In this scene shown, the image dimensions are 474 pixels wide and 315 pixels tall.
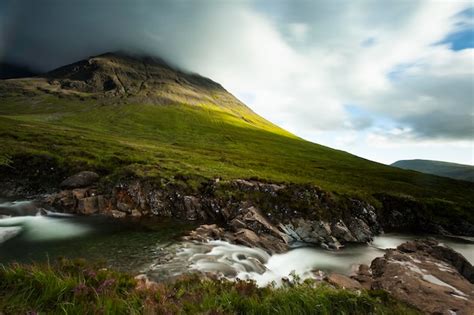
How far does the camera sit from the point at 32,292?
7383mm

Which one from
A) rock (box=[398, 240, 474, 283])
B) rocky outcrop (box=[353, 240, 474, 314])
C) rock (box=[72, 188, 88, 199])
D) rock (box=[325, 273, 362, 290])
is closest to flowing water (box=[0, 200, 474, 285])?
rock (box=[72, 188, 88, 199])

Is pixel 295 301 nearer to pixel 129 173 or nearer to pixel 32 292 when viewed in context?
pixel 32 292

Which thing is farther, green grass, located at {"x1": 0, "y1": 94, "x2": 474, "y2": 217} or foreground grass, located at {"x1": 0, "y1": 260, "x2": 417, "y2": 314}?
green grass, located at {"x1": 0, "y1": 94, "x2": 474, "y2": 217}

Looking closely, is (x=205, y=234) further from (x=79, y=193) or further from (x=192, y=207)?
(x=79, y=193)

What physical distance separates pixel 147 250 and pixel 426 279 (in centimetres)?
1961

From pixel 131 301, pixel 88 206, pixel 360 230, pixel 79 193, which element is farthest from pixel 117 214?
pixel 360 230

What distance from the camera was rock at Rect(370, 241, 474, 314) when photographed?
12.8 m

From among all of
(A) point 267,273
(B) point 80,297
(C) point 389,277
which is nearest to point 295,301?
(B) point 80,297

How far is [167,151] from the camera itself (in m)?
62.7

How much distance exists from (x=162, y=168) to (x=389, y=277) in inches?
1301

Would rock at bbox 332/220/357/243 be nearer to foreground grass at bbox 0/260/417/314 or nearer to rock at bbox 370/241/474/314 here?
rock at bbox 370/241/474/314

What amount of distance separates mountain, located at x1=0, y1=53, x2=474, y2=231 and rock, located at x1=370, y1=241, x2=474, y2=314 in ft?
53.5

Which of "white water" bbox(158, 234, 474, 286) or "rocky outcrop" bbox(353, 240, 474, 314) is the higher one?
"rocky outcrop" bbox(353, 240, 474, 314)

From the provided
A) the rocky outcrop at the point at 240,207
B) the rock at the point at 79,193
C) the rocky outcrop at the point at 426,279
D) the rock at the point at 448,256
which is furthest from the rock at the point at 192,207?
the rock at the point at 448,256
